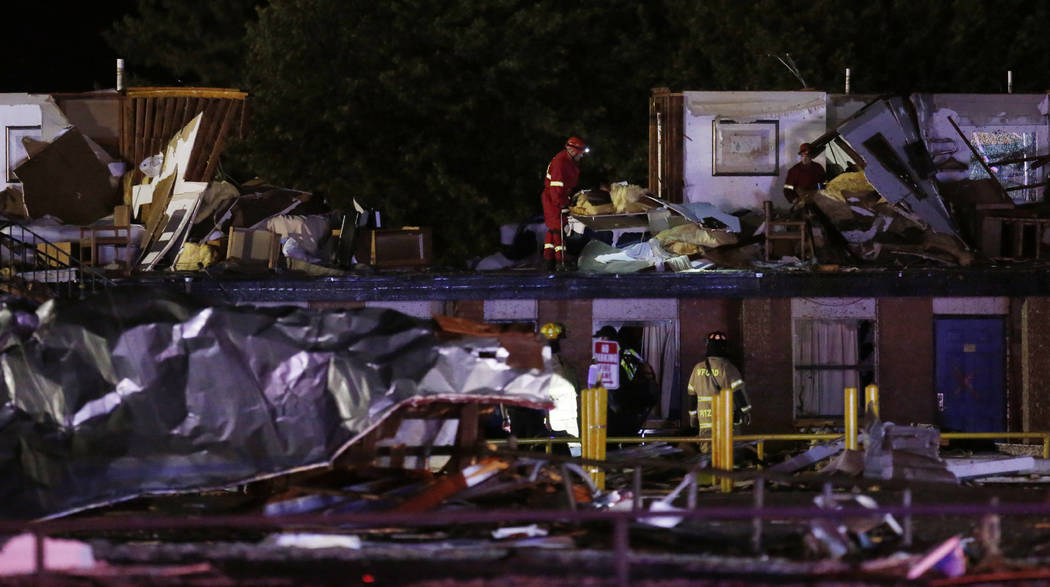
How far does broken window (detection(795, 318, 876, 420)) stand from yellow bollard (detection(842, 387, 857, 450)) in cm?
550

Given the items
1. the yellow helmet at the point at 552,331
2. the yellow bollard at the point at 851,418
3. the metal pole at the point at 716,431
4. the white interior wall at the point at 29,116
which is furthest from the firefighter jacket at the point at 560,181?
the white interior wall at the point at 29,116

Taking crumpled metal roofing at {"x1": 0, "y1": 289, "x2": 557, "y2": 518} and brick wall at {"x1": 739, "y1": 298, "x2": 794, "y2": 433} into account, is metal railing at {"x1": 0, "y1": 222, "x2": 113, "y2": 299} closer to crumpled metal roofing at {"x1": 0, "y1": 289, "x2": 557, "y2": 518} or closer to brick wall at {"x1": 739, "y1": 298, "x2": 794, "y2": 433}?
crumpled metal roofing at {"x1": 0, "y1": 289, "x2": 557, "y2": 518}

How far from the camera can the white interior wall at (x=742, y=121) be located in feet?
73.2

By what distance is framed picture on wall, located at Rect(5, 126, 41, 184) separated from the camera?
2330 cm

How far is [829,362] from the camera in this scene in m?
21.0

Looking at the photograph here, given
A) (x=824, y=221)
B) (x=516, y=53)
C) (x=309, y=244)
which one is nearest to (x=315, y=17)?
(x=516, y=53)

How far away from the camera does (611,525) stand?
12719 millimetres

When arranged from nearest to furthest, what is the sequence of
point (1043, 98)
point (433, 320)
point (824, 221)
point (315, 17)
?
point (433, 320) → point (824, 221) → point (1043, 98) → point (315, 17)

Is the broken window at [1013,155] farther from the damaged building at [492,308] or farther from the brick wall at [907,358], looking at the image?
the brick wall at [907,358]

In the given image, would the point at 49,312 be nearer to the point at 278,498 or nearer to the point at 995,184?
the point at 278,498

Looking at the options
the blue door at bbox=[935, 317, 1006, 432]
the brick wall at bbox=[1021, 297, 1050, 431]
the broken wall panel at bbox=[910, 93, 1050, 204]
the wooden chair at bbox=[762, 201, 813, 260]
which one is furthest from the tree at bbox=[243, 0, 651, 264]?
the brick wall at bbox=[1021, 297, 1050, 431]

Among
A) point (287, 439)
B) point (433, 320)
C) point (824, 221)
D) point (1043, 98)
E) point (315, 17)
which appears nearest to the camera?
point (287, 439)

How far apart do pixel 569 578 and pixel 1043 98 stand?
15.6m

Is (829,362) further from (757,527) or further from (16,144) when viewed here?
(16,144)
